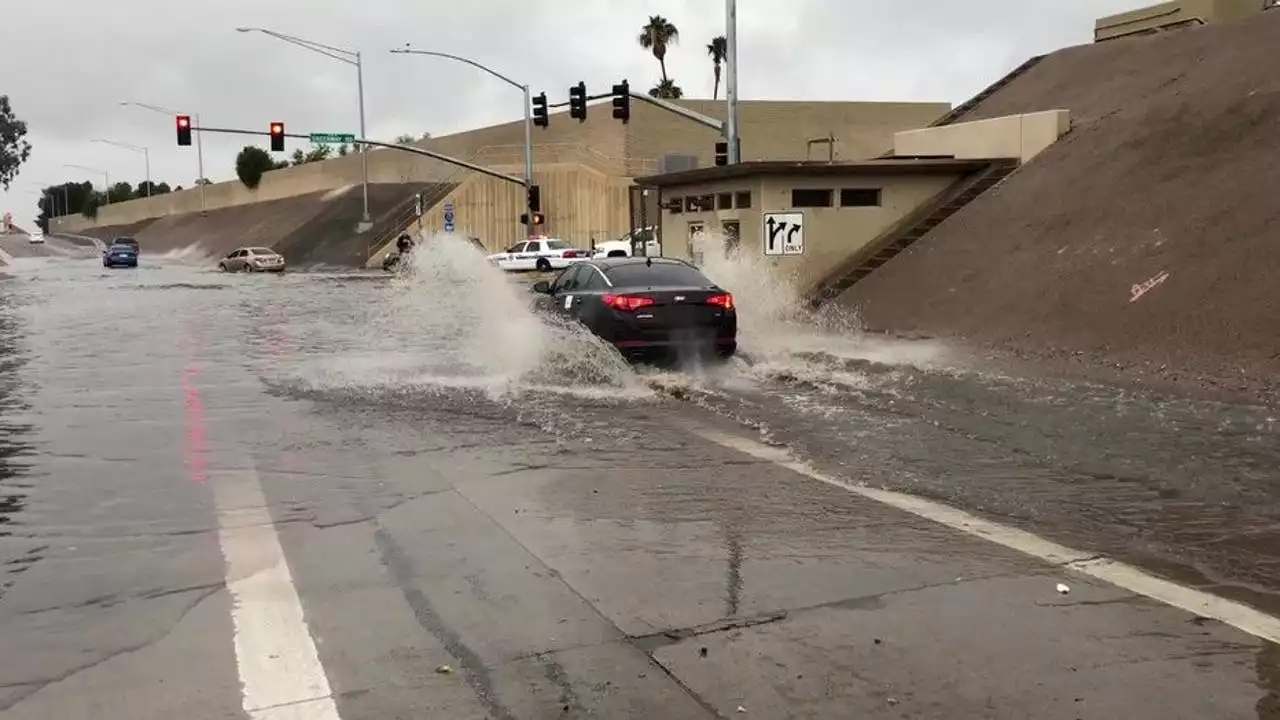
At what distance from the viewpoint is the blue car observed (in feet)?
221

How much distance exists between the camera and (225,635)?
5199 millimetres

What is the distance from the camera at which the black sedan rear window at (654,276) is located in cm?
1388

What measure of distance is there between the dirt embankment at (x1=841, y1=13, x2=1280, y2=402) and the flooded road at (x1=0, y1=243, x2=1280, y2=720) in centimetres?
239

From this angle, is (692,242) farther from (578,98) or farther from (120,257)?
(120,257)

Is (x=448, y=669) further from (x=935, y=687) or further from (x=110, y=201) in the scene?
(x=110, y=201)

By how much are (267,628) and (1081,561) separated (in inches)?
163

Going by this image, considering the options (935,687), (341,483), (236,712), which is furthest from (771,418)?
(236,712)

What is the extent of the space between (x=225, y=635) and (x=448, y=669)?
1.14 m

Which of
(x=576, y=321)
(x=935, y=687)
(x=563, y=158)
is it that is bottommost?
(x=935, y=687)

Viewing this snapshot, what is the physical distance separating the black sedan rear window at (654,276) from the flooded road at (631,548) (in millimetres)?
986

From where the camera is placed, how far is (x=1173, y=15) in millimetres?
32562

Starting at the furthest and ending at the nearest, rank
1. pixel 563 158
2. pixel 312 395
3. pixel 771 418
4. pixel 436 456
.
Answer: pixel 563 158
pixel 312 395
pixel 771 418
pixel 436 456

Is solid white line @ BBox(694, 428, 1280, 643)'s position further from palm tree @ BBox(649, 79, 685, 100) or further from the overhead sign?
palm tree @ BBox(649, 79, 685, 100)

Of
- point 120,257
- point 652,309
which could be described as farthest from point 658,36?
point 652,309
